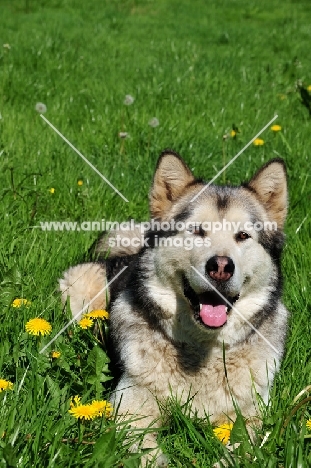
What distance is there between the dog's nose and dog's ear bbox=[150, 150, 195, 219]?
681 mm

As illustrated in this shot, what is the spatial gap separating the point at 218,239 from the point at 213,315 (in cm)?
42

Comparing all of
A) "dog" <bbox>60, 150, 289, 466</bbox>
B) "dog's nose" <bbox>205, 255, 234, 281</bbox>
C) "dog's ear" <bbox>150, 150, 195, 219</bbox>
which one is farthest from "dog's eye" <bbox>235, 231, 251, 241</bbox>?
"dog's ear" <bbox>150, 150, 195, 219</bbox>

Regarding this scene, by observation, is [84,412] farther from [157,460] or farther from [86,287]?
[86,287]

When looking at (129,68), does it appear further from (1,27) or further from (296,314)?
(296,314)

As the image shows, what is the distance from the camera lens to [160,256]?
354 centimetres

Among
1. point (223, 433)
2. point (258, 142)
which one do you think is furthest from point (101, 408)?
point (258, 142)

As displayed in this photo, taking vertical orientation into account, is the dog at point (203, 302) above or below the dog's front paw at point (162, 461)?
above

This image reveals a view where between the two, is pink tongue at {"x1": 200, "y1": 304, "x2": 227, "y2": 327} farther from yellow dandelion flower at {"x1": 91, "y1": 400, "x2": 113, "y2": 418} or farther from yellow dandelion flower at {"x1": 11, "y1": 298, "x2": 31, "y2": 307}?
yellow dandelion flower at {"x1": 11, "y1": 298, "x2": 31, "y2": 307}

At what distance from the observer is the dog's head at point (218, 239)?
3.29 metres

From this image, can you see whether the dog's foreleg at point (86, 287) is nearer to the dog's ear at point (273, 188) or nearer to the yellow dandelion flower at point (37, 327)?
the yellow dandelion flower at point (37, 327)

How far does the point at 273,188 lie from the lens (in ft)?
12.3

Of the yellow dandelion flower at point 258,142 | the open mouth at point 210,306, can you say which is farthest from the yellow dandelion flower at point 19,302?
the yellow dandelion flower at point 258,142

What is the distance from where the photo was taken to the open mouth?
3.33 m

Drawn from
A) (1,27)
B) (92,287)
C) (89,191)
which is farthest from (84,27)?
(92,287)
